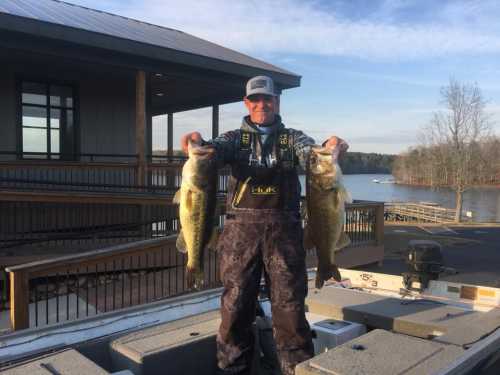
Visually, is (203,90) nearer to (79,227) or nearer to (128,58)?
(128,58)

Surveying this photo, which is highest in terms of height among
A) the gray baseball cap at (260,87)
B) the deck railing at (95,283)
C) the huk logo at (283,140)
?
the gray baseball cap at (260,87)

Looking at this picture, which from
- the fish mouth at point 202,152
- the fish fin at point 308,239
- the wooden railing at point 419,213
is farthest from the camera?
the wooden railing at point 419,213

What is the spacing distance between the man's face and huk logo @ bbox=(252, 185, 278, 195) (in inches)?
17.5

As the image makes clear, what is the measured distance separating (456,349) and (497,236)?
645 inches

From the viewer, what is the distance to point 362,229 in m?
11.4

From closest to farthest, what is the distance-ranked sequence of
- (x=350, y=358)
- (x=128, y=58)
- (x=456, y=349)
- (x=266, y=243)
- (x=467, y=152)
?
1. (x=350, y=358)
2. (x=456, y=349)
3. (x=266, y=243)
4. (x=128, y=58)
5. (x=467, y=152)

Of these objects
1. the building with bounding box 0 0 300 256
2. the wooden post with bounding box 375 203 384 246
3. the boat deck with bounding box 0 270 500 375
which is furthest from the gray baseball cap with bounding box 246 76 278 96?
the wooden post with bounding box 375 203 384 246

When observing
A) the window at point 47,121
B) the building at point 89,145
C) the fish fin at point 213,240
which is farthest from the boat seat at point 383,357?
the window at point 47,121

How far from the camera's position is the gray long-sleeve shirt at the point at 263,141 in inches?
119

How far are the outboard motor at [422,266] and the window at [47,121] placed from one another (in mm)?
9591

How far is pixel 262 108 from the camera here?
10.6 feet

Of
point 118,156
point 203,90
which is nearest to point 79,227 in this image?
point 118,156

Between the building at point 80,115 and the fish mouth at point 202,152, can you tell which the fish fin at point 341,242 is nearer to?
the fish mouth at point 202,152

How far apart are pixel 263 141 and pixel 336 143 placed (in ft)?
2.05
